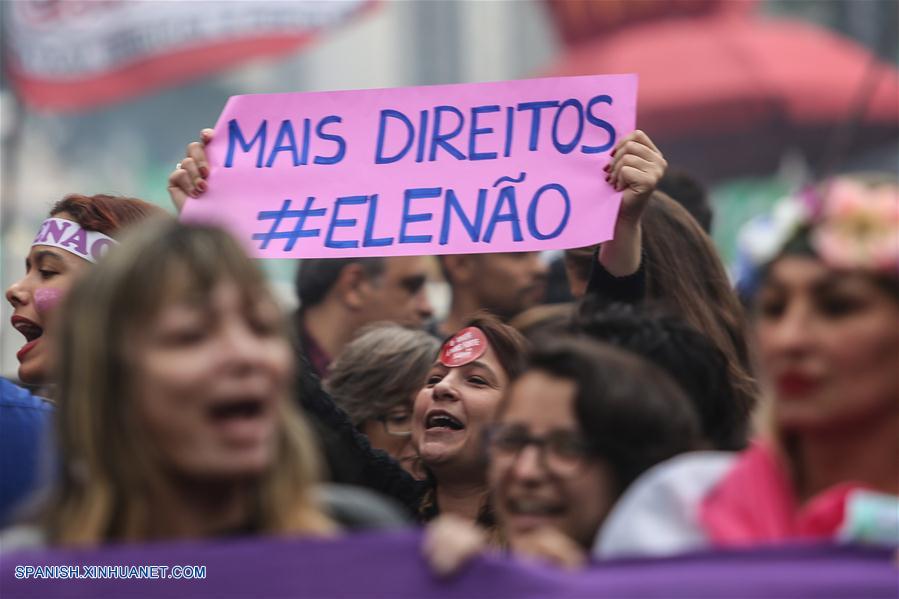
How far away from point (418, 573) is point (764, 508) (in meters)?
0.47

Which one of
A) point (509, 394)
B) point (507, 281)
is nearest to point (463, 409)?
point (509, 394)

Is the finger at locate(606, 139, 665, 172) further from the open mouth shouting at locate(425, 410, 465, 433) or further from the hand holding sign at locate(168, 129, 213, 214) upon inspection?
the hand holding sign at locate(168, 129, 213, 214)

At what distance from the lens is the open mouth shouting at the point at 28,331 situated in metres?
4.11

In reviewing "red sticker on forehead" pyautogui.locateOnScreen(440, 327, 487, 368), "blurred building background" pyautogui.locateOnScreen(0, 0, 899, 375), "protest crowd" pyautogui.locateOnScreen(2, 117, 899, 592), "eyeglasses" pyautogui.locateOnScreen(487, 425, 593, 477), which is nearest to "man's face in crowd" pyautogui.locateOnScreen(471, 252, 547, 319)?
"red sticker on forehead" pyautogui.locateOnScreen(440, 327, 487, 368)

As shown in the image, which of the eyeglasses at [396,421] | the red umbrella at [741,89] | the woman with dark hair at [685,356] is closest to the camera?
the woman with dark hair at [685,356]

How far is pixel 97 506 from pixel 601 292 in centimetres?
177

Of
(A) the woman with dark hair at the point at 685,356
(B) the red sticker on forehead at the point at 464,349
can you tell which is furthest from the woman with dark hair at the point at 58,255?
(A) the woman with dark hair at the point at 685,356

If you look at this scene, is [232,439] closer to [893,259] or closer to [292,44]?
[893,259]

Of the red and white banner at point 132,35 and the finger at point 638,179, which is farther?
the red and white banner at point 132,35

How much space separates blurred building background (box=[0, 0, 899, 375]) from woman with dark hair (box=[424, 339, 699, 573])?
28.0 meters

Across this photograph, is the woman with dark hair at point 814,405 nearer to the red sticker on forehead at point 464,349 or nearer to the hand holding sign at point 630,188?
the hand holding sign at point 630,188

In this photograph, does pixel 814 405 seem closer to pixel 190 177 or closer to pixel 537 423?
pixel 537 423

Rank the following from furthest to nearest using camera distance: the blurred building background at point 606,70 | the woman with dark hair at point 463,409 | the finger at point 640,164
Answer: the blurred building background at point 606,70, the woman with dark hair at point 463,409, the finger at point 640,164

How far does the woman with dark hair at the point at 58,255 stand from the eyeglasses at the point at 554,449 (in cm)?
144
